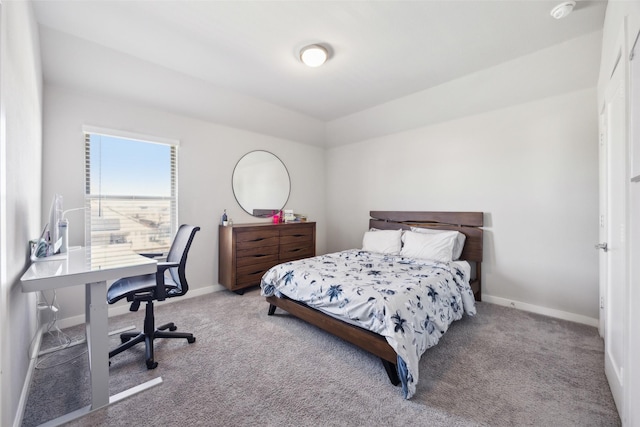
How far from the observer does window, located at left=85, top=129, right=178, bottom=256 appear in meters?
2.77

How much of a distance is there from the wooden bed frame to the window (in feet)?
5.68

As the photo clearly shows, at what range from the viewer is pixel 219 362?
201 centimetres

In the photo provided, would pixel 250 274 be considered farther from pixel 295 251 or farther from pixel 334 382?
pixel 334 382

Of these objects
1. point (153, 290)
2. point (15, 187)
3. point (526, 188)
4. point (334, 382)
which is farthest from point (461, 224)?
point (15, 187)

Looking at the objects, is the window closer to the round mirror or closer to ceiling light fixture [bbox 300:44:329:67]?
A: the round mirror

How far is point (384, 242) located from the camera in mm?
3641

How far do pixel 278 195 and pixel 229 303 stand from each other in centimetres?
197

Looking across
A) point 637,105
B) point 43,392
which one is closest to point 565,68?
point 637,105

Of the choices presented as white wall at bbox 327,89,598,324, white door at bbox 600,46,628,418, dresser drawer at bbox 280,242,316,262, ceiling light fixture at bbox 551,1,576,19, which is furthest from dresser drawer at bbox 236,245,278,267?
ceiling light fixture at bbox 551,1,576,19

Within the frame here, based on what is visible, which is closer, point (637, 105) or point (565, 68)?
point (637, 105)

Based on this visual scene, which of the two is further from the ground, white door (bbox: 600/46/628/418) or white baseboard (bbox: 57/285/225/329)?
white door (bbox: 600/46/628/418)

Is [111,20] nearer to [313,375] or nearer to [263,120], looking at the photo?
[263,120]

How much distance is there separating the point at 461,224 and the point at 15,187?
4.09m

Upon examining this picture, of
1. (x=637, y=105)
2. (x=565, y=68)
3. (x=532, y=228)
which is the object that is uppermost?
(x=565, y=68)
